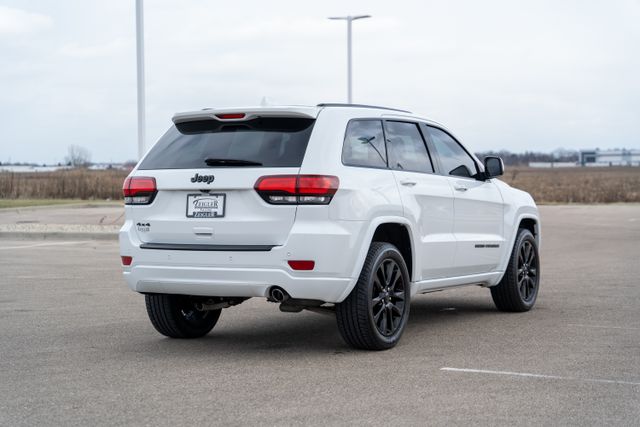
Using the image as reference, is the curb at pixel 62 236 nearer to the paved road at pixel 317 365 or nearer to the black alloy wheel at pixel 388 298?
the paved road at pixel 317 365

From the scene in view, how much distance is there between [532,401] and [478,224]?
12.1ft

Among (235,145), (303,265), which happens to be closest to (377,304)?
(303,265)

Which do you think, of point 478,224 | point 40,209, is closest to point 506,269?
point 478,224

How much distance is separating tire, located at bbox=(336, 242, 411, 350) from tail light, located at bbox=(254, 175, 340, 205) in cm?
71

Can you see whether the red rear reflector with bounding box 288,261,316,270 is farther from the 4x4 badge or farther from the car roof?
the car roof

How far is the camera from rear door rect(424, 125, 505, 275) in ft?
31.7

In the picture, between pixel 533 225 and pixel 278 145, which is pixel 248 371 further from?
pixel 533 225

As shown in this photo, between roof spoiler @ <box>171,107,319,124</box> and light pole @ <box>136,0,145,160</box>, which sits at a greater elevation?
light pole @ <box>136,0,145,160</box>

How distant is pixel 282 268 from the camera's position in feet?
25.5

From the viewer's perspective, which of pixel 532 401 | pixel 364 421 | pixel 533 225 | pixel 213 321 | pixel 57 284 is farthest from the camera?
pixel 57 284

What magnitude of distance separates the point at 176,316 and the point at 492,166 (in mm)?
3363

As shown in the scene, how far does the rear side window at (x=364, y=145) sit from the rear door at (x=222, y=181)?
1.19 ft

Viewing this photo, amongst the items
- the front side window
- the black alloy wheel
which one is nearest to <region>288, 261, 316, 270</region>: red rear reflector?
the black alloy wheel

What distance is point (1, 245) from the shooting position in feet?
67.1
